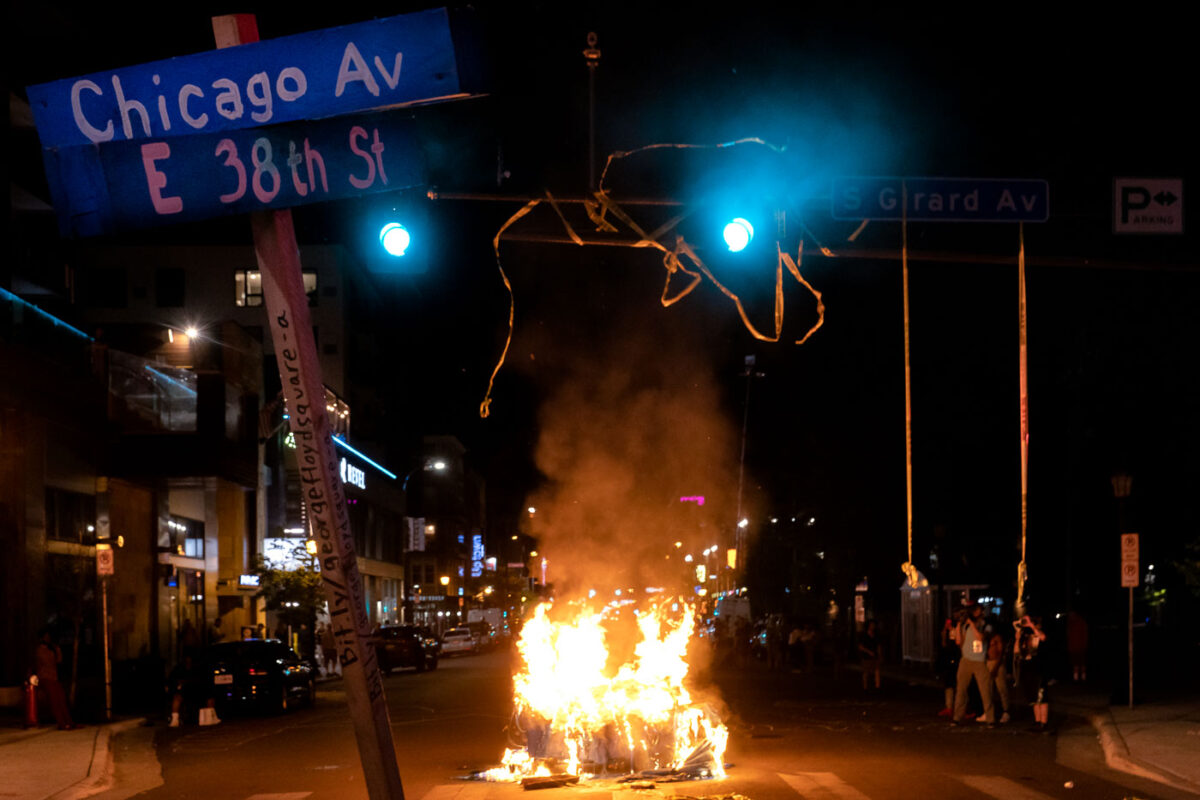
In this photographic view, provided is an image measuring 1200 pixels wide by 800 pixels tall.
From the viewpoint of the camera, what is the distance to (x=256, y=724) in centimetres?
2195

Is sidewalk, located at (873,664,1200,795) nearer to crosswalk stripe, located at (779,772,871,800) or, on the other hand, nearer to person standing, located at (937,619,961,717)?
person standing, located at (937,619,961,717)

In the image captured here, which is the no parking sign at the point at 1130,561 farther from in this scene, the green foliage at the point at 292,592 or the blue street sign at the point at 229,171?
the green foliage at the point at 292,592

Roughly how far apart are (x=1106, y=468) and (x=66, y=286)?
91.0 feet

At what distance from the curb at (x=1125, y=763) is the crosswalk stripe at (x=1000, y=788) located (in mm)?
1565

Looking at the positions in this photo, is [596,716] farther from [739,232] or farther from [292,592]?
[292,592]

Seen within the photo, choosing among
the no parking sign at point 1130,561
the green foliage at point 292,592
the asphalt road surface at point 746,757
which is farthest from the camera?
the green foliage at point 292,592

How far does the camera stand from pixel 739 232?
11.0 meters

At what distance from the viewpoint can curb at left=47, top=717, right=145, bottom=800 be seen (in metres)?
13.5

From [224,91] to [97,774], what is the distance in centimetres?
1229

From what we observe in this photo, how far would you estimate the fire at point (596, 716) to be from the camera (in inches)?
500

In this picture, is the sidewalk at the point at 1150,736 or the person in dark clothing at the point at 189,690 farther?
the person in dark clothing at the point at 189,690

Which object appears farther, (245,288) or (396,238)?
(245,288)

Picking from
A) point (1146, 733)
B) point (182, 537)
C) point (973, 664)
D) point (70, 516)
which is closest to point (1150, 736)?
point (1146, 733)

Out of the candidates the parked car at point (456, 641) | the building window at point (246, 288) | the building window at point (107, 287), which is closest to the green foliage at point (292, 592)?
the parked car at point (456, 641)
